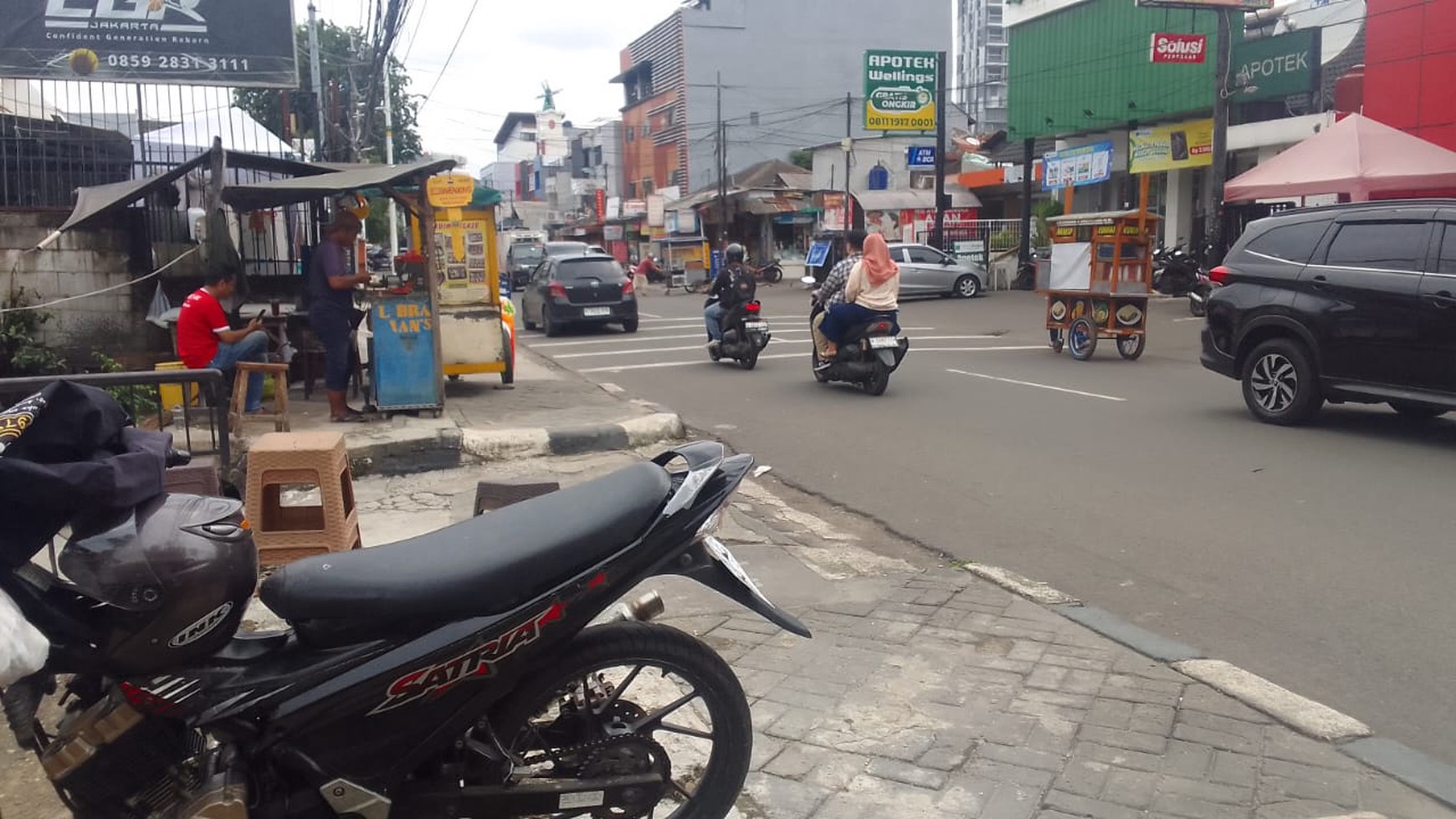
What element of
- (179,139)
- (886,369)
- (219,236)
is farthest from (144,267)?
(886,369)

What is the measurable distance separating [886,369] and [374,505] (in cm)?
619

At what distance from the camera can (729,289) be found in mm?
14805

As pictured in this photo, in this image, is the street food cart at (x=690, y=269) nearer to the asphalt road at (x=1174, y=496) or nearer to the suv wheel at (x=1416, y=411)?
the asphalt road at (x=1174, y=496)

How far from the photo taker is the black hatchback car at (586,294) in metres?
21.2

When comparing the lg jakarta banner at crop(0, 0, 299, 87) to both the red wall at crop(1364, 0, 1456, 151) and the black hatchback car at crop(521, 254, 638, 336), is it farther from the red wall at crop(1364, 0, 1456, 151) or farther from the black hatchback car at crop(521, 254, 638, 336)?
the red wall at crop(1364, 0, 1456, 151)

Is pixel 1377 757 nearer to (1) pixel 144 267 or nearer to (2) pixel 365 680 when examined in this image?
(2) pixel 365 680

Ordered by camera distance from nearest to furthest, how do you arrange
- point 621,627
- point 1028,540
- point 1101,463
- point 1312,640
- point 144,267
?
point 621,627
point 1312,640
point 1028,540
point 1101,463
point 144,267

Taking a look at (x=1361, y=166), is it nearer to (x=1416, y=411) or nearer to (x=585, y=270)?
(x=1416, y=411)

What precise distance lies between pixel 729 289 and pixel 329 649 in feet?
40.2

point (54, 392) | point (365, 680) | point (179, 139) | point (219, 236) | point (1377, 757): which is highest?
point (179, 139)

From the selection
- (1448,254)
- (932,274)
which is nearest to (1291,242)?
(1448,254)

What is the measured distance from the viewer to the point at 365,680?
271 centimetres

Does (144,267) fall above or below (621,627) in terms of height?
above

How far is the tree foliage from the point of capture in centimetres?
2070
